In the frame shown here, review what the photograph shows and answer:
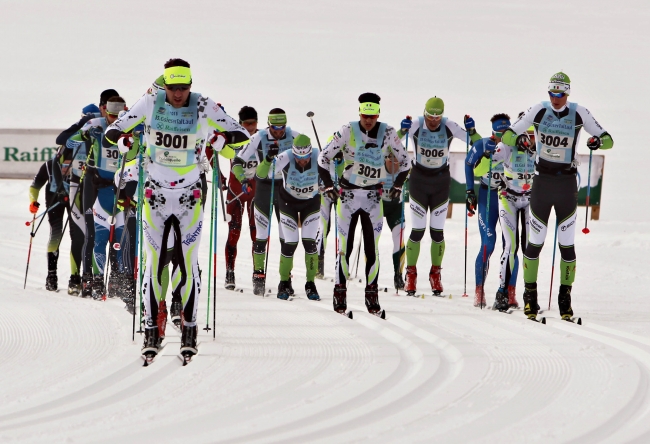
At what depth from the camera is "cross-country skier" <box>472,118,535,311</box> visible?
34.5ft

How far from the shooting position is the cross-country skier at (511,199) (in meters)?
10.5

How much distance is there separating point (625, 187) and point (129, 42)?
144 feet

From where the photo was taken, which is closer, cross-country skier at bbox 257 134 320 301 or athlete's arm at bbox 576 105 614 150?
athlete's arm at bbox 576 105 614 150

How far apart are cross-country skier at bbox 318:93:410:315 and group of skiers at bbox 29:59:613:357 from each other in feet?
0.04

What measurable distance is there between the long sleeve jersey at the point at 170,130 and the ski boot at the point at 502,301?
4420 mm

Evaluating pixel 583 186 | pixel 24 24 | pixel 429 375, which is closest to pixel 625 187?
pixel 583 186

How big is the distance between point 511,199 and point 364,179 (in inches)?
78.3

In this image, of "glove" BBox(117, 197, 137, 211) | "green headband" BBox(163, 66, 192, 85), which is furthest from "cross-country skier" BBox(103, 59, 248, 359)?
"glove" BBox(117, 197, 137, 211)

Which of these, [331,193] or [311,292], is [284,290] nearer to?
[311,292]

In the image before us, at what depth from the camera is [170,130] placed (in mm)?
7148

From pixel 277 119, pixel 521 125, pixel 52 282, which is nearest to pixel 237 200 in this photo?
pixel 277 119

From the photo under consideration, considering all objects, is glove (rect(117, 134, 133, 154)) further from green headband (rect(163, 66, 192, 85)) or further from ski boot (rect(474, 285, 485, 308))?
ski boot (rect(474, 285, 485, 308))

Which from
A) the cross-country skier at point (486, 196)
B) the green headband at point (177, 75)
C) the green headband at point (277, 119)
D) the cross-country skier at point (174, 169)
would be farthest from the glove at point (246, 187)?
the green headband at point (177, 75)

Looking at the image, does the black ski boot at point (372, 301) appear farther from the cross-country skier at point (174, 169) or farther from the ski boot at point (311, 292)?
the cross-country skier at point (174, 169)
